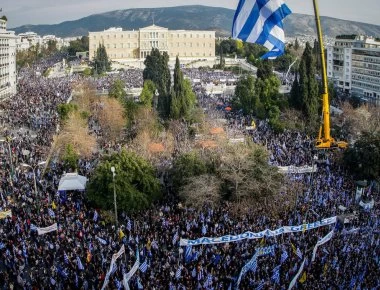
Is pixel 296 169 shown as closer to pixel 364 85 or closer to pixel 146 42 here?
pixel 364 85

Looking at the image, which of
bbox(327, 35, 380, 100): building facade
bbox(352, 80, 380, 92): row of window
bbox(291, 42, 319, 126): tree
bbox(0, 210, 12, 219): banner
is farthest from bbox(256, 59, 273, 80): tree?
bbox(0, 210, 12, 219): banner

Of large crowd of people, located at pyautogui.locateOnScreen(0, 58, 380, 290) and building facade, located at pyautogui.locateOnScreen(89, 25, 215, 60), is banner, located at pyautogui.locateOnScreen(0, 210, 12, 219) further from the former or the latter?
building facade, located at pyautogui.locateOnScreen(89, 25, 215, 60)

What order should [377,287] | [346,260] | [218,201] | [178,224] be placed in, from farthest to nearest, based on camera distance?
[218,201], [178,224], [346,260], [377,287]

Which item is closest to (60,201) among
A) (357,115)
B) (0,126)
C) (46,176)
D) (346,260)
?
(46,176)

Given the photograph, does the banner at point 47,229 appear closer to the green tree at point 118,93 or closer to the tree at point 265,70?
the green tree at point 118,93

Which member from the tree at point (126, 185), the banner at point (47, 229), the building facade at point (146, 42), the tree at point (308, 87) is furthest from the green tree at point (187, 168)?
the building facade at point (146, 42)

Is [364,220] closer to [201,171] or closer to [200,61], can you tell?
[201,171]

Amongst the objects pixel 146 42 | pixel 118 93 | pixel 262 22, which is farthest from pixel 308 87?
pixel 146 42
